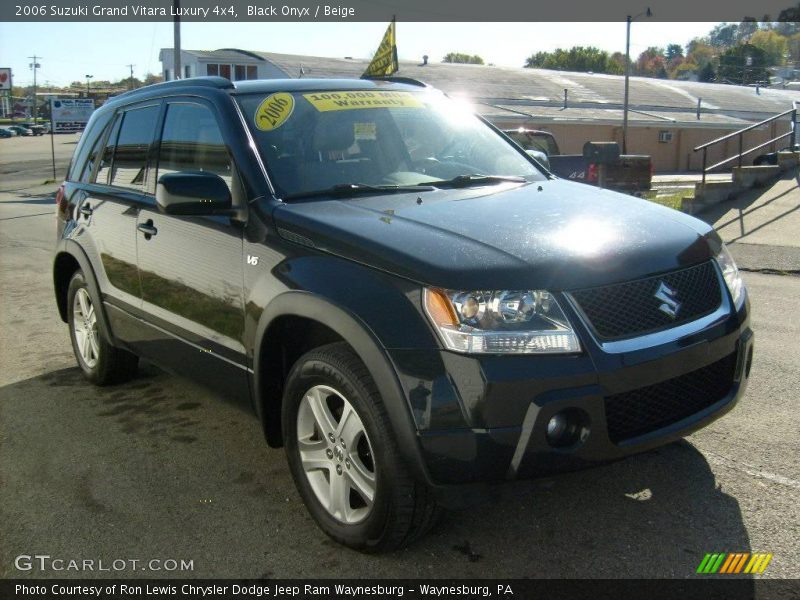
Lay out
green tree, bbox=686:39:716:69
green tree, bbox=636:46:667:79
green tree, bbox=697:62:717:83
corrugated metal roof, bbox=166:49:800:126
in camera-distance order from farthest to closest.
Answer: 1. green tree, bbox=686:39:716:69
2. green tree, bbox=636:46:667:79
3. green tree, bbox=697:62:717:83
4. corrugated metal roof, bbox=166:49:800:126

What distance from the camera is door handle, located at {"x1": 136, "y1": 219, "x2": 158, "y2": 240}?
4.42 meters

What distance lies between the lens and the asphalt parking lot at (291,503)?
126 inches

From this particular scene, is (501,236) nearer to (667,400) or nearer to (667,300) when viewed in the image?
(667,300)

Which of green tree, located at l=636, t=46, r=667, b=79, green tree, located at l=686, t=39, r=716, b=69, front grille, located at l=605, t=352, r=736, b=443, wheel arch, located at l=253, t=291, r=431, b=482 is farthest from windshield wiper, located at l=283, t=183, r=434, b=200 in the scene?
green tree, located at l=686, t=39, r=716, b=69

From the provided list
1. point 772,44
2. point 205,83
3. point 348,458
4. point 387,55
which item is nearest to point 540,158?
point 205,83

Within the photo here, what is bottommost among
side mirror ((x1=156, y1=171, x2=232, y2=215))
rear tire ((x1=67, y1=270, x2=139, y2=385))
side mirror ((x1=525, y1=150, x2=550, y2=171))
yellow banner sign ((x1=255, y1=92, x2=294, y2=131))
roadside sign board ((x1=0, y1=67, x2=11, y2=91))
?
rear tire ((x1=67, y1=270, x2=139, y2=385))

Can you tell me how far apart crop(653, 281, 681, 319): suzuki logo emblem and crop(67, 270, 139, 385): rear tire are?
3.44 meters

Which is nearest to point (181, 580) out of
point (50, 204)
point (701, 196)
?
point (701, 196)

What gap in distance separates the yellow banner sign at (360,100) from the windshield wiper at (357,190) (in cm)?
59

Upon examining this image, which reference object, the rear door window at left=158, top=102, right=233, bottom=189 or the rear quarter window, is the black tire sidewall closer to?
the rear door window at left=158, top=102, right=233, bottom=189

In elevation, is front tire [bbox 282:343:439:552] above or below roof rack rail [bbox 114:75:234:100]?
below

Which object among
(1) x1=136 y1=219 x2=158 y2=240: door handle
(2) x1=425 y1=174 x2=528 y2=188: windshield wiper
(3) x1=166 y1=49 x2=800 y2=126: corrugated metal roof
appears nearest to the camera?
(2) x1=425 y1=174 x2=528 y2=188: windshield wiper

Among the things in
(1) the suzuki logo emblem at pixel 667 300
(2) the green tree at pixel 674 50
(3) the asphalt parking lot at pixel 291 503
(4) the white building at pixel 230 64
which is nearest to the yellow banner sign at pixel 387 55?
(3) the asphalt parking lot at pixel 291 503

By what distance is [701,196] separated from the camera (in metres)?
13.5
